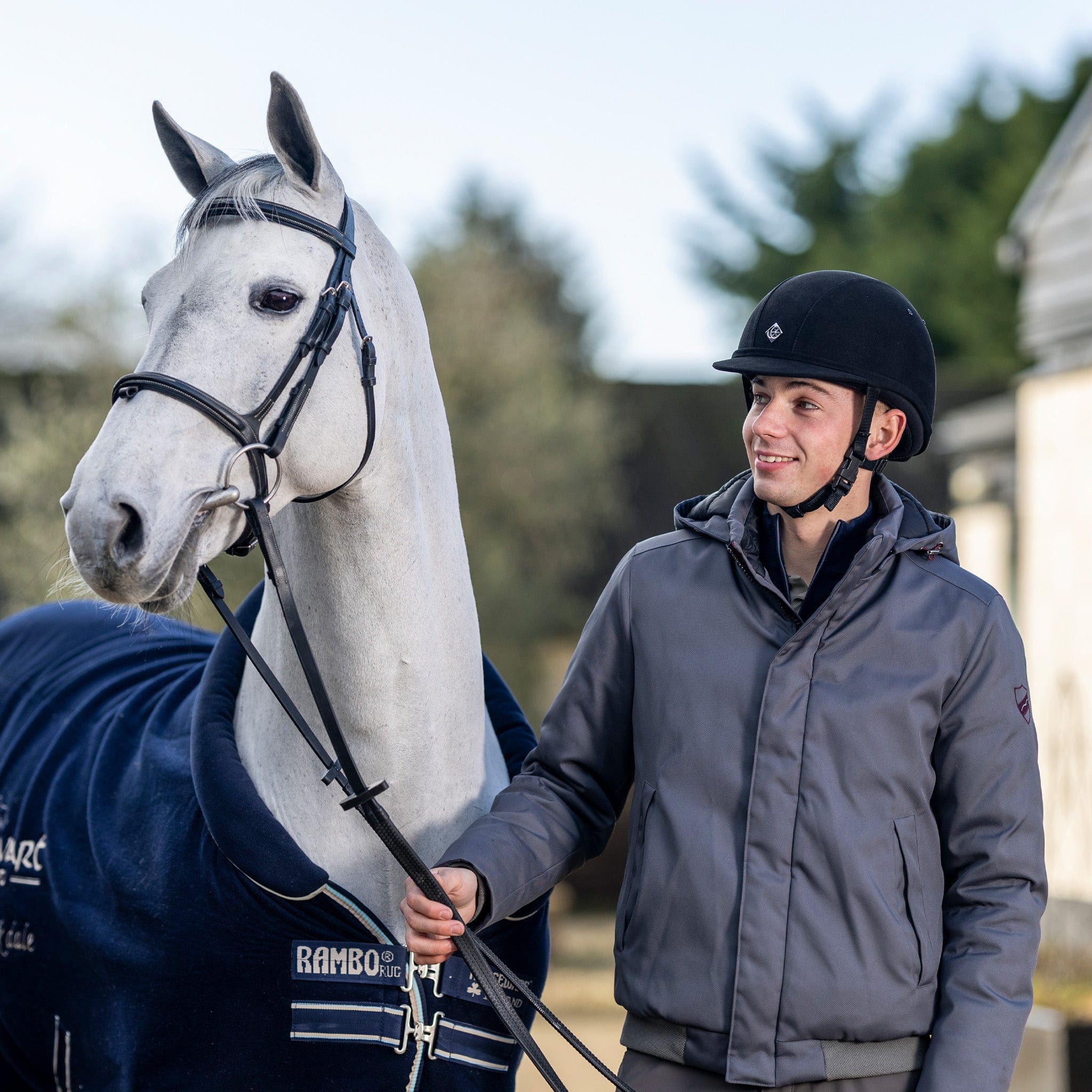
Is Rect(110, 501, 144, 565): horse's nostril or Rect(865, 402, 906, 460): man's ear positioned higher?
Rect(865, 402, 906, 460): man's ear

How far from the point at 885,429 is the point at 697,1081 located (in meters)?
1.07

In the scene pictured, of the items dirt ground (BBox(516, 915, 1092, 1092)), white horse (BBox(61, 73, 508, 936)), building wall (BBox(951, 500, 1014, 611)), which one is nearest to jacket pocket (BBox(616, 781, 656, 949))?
white horse (BBox(61, 73, 508, 936))

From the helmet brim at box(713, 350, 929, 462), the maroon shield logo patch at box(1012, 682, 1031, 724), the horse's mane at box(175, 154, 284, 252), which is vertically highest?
the horse's mane at box(175, 154, 284, 252)

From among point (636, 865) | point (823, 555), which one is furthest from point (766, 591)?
point (636, 865)

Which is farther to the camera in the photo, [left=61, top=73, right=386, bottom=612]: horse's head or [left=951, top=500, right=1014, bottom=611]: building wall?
[left=951, top=500, right=1014, bottom=611]: building wall

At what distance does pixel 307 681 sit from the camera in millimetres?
2102

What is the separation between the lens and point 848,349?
2076 mm

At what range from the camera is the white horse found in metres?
1.80

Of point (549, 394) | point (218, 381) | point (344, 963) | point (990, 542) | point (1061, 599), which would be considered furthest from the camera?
point (549, 394)

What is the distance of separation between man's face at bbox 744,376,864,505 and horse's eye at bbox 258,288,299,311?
29.0 inches

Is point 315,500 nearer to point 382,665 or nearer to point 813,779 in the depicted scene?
point 382,665

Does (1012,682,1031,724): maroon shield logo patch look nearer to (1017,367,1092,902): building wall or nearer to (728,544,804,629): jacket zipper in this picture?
(728,544,804,629): jacket zipper

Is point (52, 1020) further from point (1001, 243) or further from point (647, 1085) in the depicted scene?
point (1001, 243)

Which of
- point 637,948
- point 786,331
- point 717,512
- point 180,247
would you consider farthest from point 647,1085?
point 180,247
